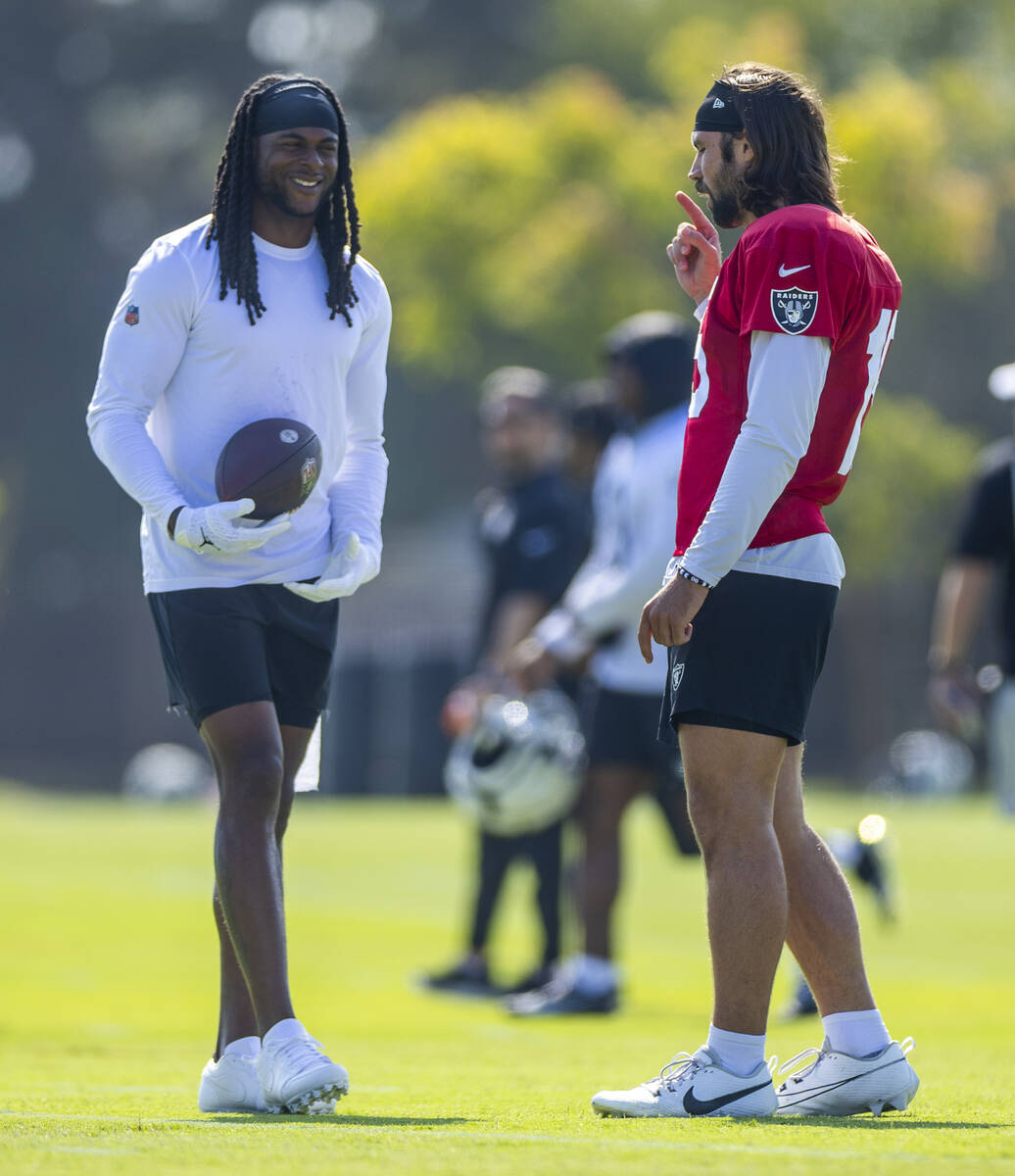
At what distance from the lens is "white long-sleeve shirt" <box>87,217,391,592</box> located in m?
4.97

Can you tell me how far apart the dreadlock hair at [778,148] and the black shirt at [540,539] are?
5.17 meters

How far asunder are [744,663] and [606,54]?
38.2m

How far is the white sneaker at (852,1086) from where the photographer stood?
4.57 meters

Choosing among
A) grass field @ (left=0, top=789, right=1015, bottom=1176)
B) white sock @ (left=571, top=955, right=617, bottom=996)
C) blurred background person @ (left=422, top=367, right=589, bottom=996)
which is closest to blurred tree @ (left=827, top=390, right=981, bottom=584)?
grass field @ (left=0, top=789, right=1015, bottom=1176)

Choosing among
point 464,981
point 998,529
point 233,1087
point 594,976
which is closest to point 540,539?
point 464,981

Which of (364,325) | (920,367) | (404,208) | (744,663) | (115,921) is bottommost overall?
(115,921)

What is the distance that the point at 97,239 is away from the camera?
133 feet

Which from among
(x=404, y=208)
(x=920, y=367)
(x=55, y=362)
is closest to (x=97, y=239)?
(x=55, y=362)

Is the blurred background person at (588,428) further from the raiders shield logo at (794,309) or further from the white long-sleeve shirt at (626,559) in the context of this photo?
the raiders shield logo at (794,309)

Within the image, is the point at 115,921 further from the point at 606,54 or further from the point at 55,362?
the point at 606,54

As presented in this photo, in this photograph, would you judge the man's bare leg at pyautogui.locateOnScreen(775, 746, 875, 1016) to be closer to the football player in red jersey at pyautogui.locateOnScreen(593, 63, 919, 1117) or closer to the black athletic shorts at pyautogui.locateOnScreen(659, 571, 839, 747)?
the football player in red jersey at pyautogui.locateOnScreen(593, 63, 919, 1117)

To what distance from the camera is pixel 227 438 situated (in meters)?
5.08

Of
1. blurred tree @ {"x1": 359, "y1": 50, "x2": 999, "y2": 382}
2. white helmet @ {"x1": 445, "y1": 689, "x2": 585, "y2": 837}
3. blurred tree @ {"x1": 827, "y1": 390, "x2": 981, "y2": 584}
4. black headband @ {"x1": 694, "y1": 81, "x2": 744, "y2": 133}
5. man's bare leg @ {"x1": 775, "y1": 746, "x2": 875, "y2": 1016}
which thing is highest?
blurred tree @ {"x1": 359, "y1": 50, "x2": 999, "y2": 382}

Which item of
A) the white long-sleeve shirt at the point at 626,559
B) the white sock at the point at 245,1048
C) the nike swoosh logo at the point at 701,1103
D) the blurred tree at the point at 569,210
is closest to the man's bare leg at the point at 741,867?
the nike swoosh logo at the point at 701,1103
